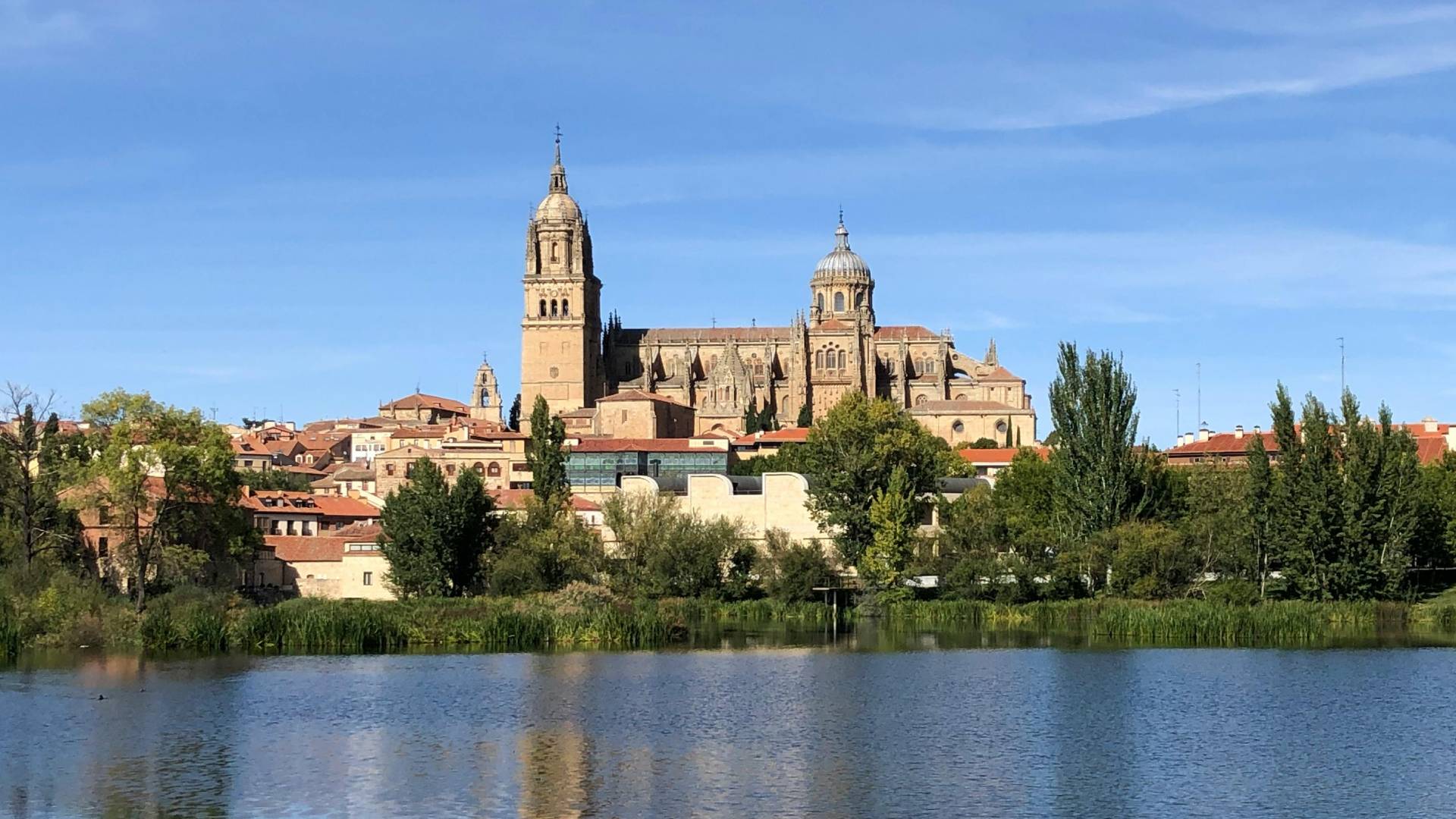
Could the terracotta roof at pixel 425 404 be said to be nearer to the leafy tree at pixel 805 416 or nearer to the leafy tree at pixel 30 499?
the leafy tree at pixel 805 416

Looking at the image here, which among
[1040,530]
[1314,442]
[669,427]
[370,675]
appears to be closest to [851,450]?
[1040,530]

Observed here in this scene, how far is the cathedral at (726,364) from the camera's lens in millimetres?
120125

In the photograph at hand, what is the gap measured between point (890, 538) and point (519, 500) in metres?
17.3

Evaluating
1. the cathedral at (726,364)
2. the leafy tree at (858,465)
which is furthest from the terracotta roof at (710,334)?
the leafy tree at (858,465)

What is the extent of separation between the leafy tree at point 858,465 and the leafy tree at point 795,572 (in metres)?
1.46

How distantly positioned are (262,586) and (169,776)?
31905mm

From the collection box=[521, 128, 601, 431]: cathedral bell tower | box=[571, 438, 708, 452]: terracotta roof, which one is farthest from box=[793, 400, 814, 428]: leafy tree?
box=[571, 438, 708, 452]: terracotta roof

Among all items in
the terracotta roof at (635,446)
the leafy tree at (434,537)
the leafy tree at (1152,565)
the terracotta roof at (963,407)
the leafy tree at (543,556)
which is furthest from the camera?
the terracotta roof at (963,407)

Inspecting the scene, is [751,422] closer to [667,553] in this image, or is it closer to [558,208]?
[558,208]

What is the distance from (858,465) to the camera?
57.6 meters

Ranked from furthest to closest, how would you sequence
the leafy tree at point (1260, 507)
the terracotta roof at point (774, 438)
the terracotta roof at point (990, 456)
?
1. the terracotta roof at point (774, 438)
2. the terracotta roof at point (990, 456)
3. the leafy tree at point (1260, 507)

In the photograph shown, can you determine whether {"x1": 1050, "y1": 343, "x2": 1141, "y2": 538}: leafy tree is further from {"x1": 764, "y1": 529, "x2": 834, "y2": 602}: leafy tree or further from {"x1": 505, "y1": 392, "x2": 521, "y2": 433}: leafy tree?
{"x1": 505, "y1": 392, "x2": 521, "y2": 433}: leafy tree

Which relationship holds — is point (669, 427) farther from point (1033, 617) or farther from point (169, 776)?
point (169, 776)

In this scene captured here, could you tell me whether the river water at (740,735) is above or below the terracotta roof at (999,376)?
below
